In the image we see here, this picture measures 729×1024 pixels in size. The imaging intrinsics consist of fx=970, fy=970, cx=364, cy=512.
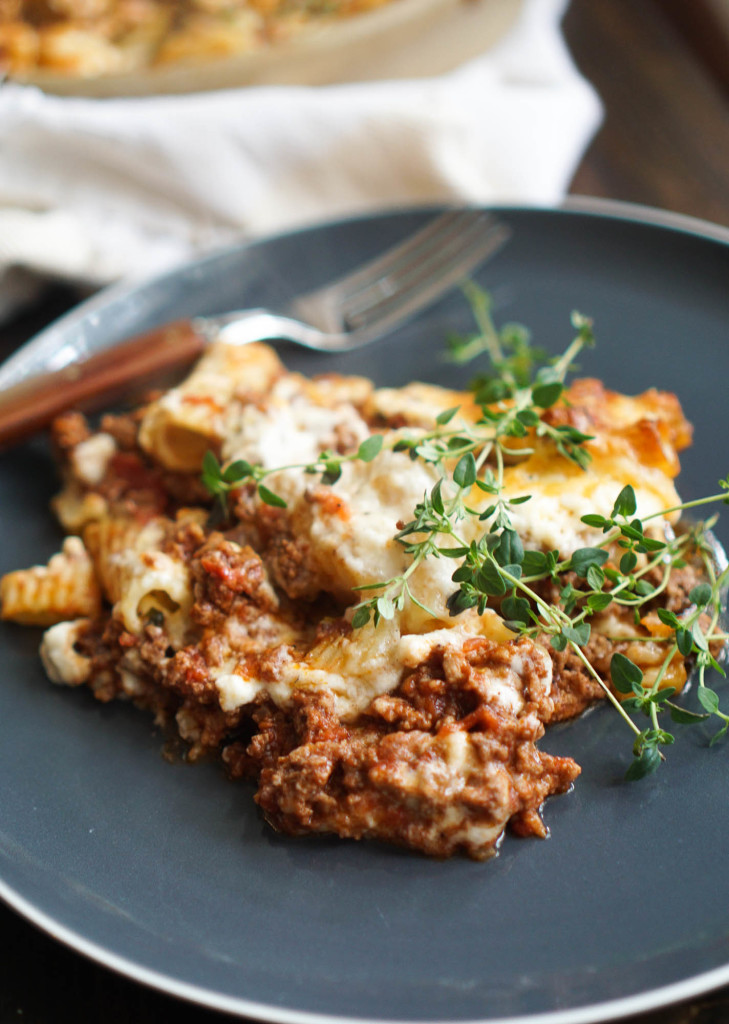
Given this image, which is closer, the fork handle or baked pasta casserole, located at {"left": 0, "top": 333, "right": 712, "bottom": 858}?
baked pasta casserole, located at {"left": 0, "top": 333, "right": 712, "bottom": 858}

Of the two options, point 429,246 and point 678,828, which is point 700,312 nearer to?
point 429,246

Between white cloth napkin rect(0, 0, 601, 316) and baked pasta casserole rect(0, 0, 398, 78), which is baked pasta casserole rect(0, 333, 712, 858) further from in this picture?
baked pasta casserole rect(0, 0, 398, 78)

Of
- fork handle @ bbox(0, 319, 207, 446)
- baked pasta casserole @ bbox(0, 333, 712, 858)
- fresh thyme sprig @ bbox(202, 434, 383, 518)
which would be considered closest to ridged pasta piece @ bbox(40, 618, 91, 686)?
baked pasta casserole @ bbox(0, 333, 712, 858)

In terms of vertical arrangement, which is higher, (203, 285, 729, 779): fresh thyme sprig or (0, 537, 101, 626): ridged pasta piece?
(203, 285, 729, 779): fresh thyme sprig

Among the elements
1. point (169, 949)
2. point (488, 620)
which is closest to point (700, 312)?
point (488, 620)

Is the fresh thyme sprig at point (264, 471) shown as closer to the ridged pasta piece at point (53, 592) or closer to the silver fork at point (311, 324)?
the ridged pasta piece at point (53, 592)
